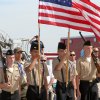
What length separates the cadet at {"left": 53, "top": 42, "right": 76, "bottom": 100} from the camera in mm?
9016

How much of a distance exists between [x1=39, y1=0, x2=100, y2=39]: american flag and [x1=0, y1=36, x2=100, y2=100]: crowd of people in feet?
1.37

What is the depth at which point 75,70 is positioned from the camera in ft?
30.8

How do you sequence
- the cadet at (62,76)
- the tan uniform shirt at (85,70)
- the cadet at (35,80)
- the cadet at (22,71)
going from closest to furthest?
the cadet at (35,80) < the cadet at (22,71) < the cadet at (62,76) < the tan uniform shirt at (85,70)

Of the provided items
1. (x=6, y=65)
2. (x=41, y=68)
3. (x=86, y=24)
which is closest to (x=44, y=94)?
(x=41, y=68)

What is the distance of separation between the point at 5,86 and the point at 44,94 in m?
0.98

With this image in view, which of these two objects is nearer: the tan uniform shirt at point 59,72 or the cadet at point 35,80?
the cadet at point 35,80

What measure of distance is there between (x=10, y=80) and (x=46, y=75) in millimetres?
827

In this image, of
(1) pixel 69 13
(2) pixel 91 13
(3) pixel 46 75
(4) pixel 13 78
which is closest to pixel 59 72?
(3) pixel 46 75

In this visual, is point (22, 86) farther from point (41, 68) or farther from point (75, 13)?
point (75, 13)

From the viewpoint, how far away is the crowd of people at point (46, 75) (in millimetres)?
8469

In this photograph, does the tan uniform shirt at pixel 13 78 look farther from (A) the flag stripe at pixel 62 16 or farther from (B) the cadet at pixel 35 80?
(A) the flag stripe at pixel 62 16

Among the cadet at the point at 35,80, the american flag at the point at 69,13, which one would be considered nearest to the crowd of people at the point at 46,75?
the cadet at the point at 35,80

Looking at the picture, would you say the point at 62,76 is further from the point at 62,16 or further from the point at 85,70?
the point at 62,16

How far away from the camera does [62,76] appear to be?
361 inches
